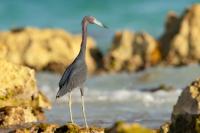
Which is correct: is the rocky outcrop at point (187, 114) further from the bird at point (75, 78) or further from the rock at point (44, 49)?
the rock at point (44, 49)

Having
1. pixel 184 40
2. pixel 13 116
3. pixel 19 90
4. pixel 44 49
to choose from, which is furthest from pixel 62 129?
pixel 44 49

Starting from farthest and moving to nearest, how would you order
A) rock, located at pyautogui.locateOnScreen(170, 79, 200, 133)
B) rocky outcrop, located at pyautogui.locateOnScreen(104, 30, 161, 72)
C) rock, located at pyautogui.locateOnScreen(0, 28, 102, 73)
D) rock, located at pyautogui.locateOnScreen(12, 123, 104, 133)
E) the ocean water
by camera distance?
rock, located at pyautogui.locateOnScreen(0, 28, 102, 73)
rocky outcrop, located at pyautogui.locateOnScreen(104, 30, 161, 72)
the ocean water
rock, located at pyautogui.locateOnScreen(12, 123, 104, 133)
rock, located at pyautogui.locateOnScreen(170, 79, 200, 133)

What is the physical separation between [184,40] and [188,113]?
4272cm

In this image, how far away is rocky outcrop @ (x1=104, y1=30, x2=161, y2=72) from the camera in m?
54.1

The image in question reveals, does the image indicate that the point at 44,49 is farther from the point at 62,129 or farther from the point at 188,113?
the point at 188,113

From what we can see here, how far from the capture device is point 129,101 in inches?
1025

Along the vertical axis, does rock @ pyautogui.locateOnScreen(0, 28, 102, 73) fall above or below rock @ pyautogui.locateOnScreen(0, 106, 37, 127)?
above

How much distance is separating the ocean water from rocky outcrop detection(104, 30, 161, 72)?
604cm

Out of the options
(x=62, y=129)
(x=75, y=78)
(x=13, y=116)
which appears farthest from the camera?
(x=13, y=116)

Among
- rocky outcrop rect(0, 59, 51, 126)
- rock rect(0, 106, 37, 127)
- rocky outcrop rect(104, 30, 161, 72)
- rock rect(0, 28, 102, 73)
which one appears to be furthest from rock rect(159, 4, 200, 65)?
rock rect(0, 106, 37, 127)

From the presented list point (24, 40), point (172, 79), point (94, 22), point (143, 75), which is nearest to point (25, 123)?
point (94, 22)

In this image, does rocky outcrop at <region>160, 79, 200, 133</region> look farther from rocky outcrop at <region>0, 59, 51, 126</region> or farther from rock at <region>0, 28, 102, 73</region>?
rock at <region>0, 28, 102, 73</region>

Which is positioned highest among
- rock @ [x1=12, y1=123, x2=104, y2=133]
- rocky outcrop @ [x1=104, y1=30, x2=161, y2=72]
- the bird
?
rocky outcrop @ [x1=104, y1=30, x2=161, y2=72]

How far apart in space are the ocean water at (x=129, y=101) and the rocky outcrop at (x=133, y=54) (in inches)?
238
